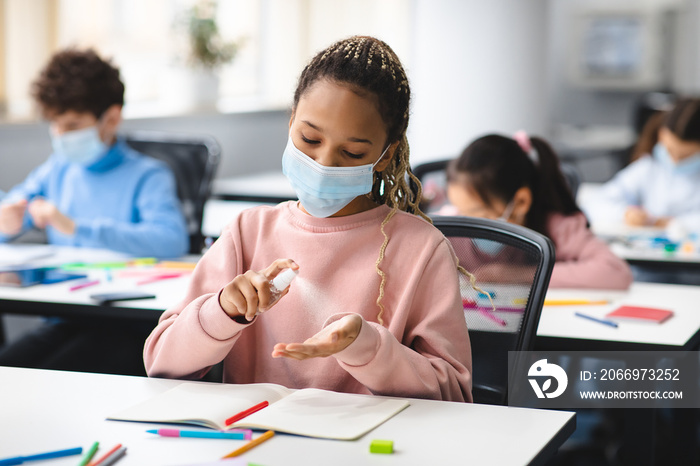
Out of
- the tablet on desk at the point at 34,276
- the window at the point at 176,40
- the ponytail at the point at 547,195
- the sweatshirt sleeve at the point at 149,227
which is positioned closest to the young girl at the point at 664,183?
the ponytail at the point at 547,195

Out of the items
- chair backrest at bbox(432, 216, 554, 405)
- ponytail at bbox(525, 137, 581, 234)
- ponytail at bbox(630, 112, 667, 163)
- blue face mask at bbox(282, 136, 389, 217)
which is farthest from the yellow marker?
ponytail at bbox(630, 112, 667, 163)

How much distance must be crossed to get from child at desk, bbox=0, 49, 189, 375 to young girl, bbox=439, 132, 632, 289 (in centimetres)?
84

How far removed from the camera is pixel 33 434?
108 cm

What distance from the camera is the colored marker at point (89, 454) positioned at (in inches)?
38.5

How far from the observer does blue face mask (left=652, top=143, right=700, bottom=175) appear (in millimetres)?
3607

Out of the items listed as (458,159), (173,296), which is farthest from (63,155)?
(458,159)

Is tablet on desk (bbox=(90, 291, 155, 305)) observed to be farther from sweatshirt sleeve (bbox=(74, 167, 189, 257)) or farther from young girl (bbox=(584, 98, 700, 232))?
young girl (bbox=(584, 98, 700, 232))

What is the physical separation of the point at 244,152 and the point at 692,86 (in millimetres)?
5166

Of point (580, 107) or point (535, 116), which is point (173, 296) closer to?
point (535, 116)

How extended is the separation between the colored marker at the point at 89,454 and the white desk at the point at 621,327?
1.01 m

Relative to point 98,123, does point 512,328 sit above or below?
below

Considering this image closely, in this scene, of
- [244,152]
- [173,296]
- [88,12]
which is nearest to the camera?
[173,296]

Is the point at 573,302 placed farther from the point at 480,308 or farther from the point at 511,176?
the point at 480,308

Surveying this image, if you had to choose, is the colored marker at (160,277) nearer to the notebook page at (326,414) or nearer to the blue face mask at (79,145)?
the blue face mask at (79,145)
